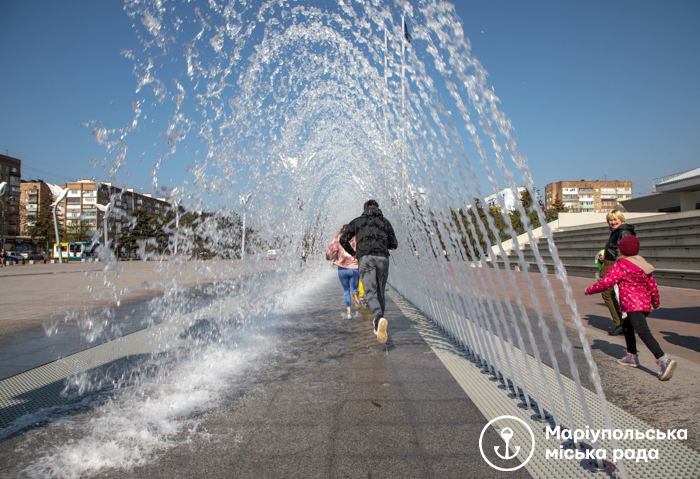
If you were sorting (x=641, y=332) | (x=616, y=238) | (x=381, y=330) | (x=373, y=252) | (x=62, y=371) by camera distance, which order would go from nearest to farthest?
(x=641, y=332), (x=62, y=371), (x=381, y=330), (x=616, y=238), (x=373, y=252)

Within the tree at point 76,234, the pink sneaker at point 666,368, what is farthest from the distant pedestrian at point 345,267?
the tree at point 76,234

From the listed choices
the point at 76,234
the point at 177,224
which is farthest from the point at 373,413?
the point at 76,234

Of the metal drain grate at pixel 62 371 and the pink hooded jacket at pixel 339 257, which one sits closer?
the metal drain grate at pixel 62 371

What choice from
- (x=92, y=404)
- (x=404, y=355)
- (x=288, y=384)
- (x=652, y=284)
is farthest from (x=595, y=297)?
(x=92, y=404)

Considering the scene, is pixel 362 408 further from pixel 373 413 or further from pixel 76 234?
pixel 76 234

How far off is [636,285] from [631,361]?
2.54 ft

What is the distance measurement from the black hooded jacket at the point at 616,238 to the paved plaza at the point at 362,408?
1040mm

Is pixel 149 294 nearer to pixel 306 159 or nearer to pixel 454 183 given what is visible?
pixel 306 159

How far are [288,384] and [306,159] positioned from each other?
33.0 ft

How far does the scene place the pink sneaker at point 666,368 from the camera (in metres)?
3.41

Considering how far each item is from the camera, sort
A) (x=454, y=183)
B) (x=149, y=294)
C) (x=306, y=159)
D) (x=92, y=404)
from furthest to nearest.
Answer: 1. (x=306, y=159)
2. (x=149, y=294)
3. (x=454, y=183)
4. (x=92, y=404)

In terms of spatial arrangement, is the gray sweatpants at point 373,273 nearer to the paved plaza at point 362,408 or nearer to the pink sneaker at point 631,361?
the paved plaza at point 362,408

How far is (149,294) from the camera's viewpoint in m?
11.8

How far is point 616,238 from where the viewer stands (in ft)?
16.1
